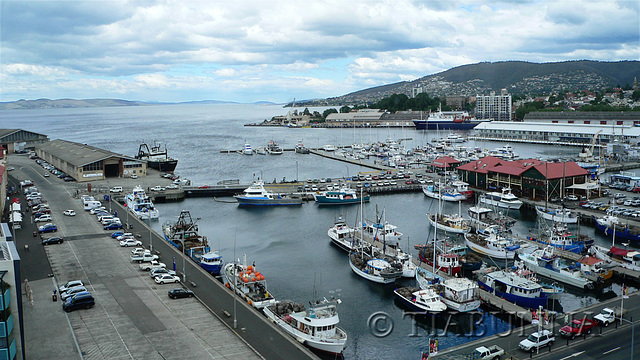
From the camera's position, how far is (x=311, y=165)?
58531 millimetres

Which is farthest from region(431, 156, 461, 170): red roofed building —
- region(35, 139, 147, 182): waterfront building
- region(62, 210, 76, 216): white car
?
region(62, 210, 76, 216): white car

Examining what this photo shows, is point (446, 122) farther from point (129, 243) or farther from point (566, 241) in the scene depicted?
point (129, 243)

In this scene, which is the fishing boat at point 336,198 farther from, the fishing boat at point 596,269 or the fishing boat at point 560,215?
the fishing boat at point 596,269

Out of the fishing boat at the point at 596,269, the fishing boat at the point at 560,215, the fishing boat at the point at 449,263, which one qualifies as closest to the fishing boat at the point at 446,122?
the fishing boat at the point at 560,215

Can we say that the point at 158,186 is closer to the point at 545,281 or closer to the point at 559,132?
the point at 545,281

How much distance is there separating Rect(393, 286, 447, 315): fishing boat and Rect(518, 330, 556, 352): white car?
3.85 m

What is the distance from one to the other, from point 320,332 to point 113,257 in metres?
10.4

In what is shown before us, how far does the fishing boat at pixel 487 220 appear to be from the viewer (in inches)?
1062

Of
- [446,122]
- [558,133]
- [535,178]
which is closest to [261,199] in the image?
[535,178]

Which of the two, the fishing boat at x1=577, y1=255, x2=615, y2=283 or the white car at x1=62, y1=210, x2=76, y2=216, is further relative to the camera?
the white car at x1=62, y1=210, x2=76, y2=216

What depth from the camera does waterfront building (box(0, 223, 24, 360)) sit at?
10.1 meters

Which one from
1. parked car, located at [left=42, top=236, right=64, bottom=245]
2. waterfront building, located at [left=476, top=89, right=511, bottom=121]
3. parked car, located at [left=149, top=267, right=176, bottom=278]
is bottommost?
parked car, located at [left=149, top=267, right=176, bottom=278]

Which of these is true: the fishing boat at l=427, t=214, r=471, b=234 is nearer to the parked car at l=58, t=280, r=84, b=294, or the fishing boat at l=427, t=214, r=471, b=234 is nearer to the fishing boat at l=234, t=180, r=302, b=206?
the fishing boat at l=234, t=180, r=302, b=206

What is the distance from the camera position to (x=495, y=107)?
125 meters
